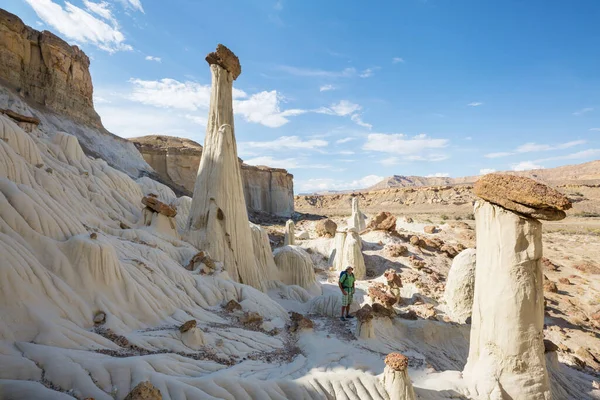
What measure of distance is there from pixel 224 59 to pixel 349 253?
38.5 ft

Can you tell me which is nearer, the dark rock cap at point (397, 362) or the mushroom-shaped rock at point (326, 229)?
the dark rock cap at point (397, 362)

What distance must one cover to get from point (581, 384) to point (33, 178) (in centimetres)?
1736

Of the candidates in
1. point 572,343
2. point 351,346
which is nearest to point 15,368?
point 351,346

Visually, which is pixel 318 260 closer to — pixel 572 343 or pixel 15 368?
pixel 572 343

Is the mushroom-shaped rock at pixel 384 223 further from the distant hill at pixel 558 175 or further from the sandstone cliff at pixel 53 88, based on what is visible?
the distant hill at pixel 558 175

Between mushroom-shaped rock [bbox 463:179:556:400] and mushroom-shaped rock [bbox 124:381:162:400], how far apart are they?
5.49 m

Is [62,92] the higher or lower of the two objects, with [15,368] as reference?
higher

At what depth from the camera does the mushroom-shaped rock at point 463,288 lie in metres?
13.8

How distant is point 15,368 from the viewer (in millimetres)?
3898

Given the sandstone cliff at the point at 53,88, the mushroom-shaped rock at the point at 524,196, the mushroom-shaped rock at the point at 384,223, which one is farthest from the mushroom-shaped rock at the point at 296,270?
the sandstone cliff at the point at 53,88

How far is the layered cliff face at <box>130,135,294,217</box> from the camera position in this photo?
43.1 metres

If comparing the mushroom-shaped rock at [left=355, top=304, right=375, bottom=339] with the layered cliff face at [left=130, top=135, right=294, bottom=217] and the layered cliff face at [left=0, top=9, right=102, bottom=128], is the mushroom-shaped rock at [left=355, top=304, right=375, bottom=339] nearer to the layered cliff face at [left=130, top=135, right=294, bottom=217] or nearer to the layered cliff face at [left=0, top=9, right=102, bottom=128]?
the layered cliff face at [left=0, top=9, right=102, bottom=128]

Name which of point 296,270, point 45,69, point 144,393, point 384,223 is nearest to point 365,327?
point 144,393

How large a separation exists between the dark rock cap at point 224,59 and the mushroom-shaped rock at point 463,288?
42.7 feet
